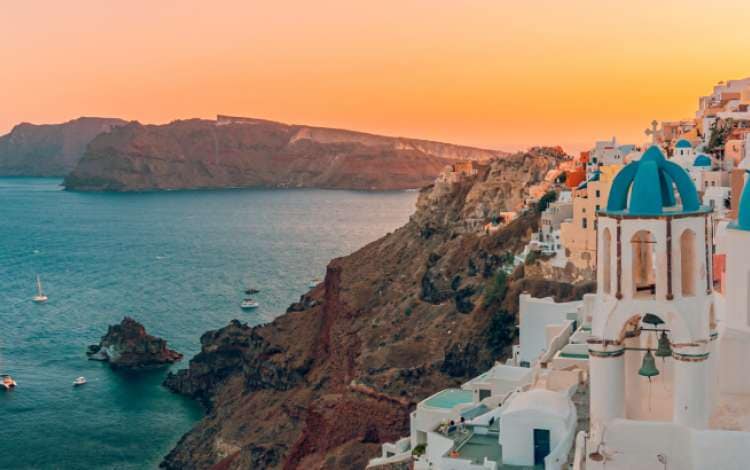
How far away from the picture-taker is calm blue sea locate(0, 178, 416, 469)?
4881 cm

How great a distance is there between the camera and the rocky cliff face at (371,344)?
128 feet

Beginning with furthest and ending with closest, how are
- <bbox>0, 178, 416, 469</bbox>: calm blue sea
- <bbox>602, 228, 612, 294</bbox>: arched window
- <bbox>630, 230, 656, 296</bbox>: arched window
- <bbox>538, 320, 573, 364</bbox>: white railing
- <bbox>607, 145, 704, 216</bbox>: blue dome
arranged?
1. <bbox>0, 178, 416, 469</bbox>: calm blue sea
2. <bbox>538, 320, 573, 364</bbox>: white railing
3. <bbox>630, 230, 656, 296</bbox>: arched window
4. <bbox>602, 228, 612, 294</bbox>: arched window
5. <bbox>607, 145, 704, 216</bbox>: blue dome

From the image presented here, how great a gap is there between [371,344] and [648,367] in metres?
36.0

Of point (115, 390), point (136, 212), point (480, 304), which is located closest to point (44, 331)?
point (115, 390)

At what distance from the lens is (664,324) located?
12500mm

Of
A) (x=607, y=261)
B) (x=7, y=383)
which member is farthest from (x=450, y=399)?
(x=7, y=383)

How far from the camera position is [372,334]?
4959 cm

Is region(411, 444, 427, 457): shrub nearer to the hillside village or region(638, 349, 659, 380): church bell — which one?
the hillside village

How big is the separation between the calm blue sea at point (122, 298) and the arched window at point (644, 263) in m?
35.8

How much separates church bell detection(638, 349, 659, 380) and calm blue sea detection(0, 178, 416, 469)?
35804mm

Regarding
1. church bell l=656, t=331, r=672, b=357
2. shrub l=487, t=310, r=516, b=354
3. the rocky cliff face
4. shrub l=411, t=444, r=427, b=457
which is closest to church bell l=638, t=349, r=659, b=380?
church bell l=656, t=331, r=672, b=357

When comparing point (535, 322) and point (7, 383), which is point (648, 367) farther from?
point (7, 383)

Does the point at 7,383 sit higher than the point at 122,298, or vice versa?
the point at 122,298

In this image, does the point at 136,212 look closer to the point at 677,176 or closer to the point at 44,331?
the point at 44,331
